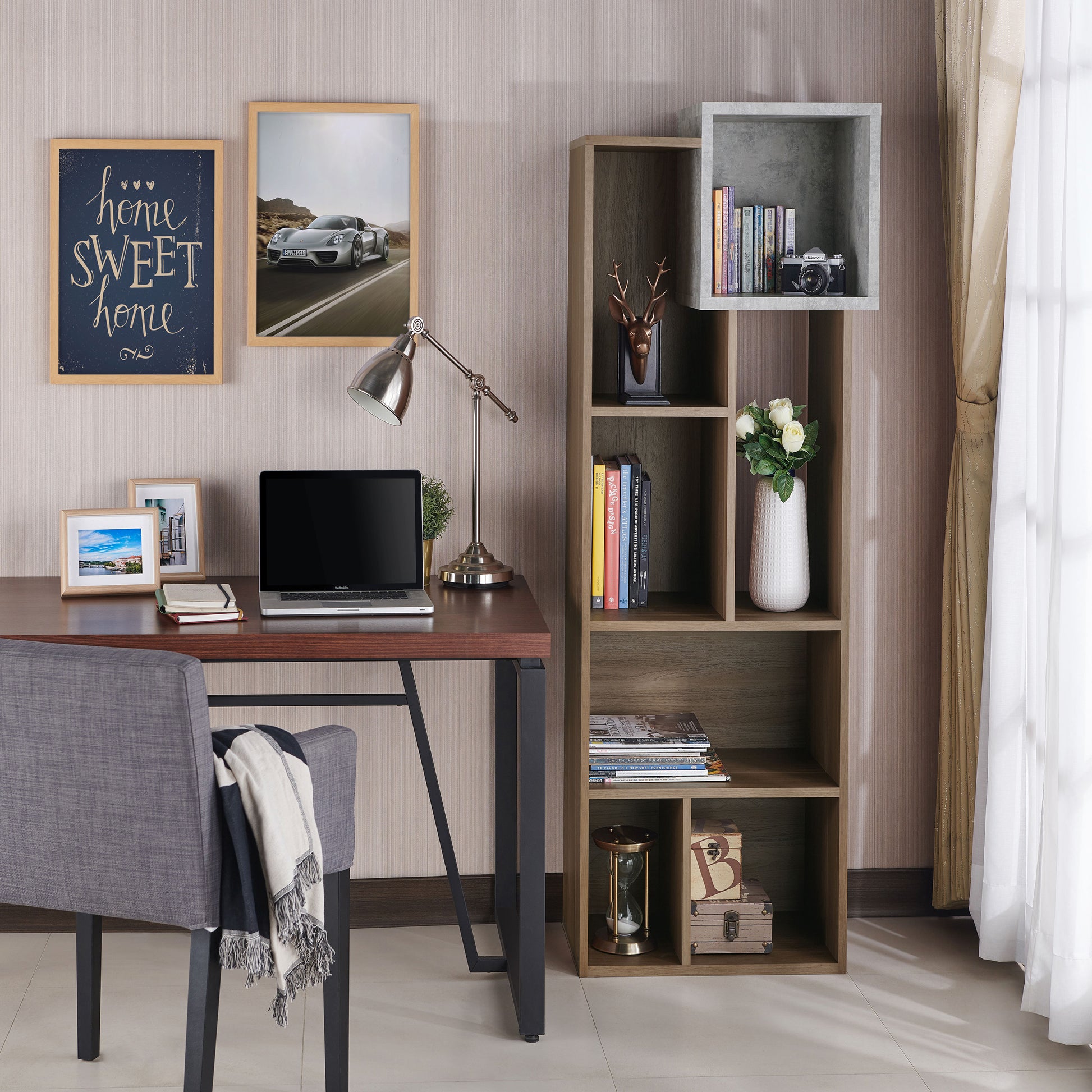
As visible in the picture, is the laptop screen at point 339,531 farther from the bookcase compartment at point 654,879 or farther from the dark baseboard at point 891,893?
the dark baseboard at point 891,893

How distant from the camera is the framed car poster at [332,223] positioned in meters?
2.78

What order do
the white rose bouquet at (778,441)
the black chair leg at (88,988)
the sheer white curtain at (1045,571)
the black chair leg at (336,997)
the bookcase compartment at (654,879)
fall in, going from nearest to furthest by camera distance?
the black chair leg at (336,997) → the sheer white curtain at (1045,571) → the black chair leg at (88,988) → the white rose bouquet at (778,441) → the bookcase compartment at (654,879)

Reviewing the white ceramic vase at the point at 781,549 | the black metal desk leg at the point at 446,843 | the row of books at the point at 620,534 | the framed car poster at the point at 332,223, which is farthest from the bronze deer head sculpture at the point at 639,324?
the black metal desk leg at the point at 446,843

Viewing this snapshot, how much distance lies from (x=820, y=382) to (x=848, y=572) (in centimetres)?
45

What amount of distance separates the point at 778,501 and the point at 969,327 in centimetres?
55

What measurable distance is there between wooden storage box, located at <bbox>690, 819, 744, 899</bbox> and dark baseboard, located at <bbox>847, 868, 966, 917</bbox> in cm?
43

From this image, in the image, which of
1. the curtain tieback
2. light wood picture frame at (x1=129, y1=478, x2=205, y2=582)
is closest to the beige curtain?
the curtain tieback

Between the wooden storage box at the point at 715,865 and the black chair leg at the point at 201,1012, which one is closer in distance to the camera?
the black chair leg at the point at 201,1012

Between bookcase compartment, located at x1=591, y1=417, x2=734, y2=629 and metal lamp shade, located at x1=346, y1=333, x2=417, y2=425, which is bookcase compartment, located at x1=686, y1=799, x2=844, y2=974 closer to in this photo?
bookcase compartment, located at x1=591, y1=417, x2=734, y2=629

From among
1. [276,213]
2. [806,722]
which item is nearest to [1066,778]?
[806,722]

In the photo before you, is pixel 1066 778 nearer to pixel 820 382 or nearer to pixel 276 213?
pixel 820 382

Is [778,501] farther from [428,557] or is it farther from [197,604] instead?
[197,604]

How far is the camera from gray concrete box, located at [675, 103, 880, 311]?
2553mm

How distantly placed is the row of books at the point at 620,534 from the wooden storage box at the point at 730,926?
27.3 inches
